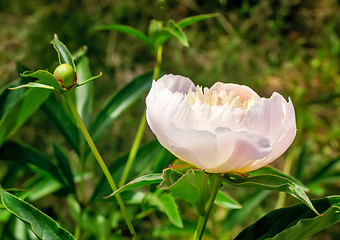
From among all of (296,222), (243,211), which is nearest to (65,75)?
(296,222)

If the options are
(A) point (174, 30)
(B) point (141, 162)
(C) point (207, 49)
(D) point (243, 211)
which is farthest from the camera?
(C) point (207, 49)

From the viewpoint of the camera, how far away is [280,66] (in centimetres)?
138

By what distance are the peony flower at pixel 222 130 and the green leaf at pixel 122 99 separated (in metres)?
0.27

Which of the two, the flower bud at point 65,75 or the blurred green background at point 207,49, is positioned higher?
the flower bud at point 65,75

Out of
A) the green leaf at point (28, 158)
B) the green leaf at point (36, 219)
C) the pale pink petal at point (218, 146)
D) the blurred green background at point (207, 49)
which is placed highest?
the pale pink petal at point (218, 146)

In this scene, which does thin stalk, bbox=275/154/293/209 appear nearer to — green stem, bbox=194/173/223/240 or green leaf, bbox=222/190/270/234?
green leaf, bbox=222/190/270/234

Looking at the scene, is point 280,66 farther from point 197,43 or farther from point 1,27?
point 1,27

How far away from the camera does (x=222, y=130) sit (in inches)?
12.4

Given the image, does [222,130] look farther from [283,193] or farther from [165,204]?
[283,193]

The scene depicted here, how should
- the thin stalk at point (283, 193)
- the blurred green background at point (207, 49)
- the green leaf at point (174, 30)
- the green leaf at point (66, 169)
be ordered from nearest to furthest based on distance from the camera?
the green leaf at point (174, 30)
the green leaf at point (66, 169)
the thin stalk at point (283, 193)
the blurred green background at point (207, 49)

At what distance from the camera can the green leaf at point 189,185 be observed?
32cm

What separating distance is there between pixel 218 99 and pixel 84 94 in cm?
31

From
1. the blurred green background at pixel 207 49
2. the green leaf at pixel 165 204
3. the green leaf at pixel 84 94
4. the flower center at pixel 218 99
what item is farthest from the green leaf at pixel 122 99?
the blurred green background at pixel 207 49

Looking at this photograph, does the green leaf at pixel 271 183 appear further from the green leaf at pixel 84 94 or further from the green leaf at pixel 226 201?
the green leaf at pixel 84 94
